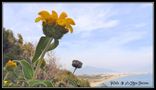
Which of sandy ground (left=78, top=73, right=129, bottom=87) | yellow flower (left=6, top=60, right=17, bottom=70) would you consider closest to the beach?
sandy ground (left=78, top=73, right=129, bottom=87)

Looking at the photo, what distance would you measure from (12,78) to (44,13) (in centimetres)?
44

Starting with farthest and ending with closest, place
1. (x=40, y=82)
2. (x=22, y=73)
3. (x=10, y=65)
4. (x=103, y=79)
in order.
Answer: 1. (x=103, y=79)
2. (x=10, y=65)
3. (x=22, y=73)
4. (x=40, y=82)

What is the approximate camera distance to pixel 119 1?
1713 mm

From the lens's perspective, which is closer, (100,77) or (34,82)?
(34,82)

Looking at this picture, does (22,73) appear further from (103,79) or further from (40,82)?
(103,79)

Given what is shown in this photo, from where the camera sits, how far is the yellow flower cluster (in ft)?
4.20

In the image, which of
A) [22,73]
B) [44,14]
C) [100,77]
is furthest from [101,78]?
[44,14]

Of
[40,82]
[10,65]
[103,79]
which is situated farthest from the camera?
[103,79]

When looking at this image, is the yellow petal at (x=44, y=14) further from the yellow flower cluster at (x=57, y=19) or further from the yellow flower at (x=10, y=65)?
the yellow flower at (x=10, y=65)

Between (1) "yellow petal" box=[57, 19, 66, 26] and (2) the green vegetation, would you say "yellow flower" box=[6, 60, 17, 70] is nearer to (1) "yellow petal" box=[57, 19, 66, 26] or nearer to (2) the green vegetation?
(2) the green vegetation

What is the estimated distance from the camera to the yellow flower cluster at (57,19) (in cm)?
128

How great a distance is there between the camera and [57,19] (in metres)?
1.30

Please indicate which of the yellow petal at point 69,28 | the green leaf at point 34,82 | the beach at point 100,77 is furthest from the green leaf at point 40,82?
the beach at point 100,77

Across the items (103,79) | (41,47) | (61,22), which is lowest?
(103,79)
